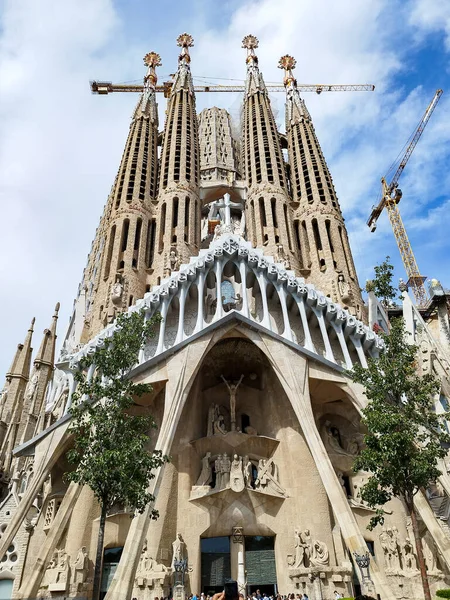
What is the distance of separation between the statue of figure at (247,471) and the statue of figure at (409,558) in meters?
5.77

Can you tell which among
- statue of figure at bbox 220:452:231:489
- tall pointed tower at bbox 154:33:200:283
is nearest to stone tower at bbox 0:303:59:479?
tall pointed tower at bbox 154:33:200:283

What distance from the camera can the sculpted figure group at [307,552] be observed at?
1520 centimetres

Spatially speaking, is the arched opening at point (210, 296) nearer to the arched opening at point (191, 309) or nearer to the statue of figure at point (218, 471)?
the arched opening at point (191, 309)

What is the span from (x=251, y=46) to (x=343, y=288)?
29.8 meters

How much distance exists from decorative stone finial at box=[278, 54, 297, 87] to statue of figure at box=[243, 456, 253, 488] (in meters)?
31.0

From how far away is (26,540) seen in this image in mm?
17516

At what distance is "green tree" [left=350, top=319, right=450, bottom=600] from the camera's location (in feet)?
35.7

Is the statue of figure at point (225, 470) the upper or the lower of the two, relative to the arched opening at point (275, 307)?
lower

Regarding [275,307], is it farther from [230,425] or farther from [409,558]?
[409,558]

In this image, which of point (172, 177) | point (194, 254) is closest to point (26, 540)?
point (194, 254)

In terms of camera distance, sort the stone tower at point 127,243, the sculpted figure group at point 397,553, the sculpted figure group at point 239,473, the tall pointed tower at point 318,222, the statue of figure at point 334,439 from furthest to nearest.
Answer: the tall pointed tower at point 318,222 < the stone tower at point 127,243 < the statue of figure at point 334,439 < the sculpted figure group at point 239,473 < the sculpted figure group at point 397,553

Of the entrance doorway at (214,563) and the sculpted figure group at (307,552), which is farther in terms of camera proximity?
the entrance doorway at (214,563)

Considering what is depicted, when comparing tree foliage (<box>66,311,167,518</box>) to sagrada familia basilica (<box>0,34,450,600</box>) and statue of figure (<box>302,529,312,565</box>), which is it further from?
statue of figure (<box>302,529,312,565</box>)

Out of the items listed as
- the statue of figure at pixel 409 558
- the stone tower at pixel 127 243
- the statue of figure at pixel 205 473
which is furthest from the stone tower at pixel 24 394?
the statue of figure at pixel 409 558
